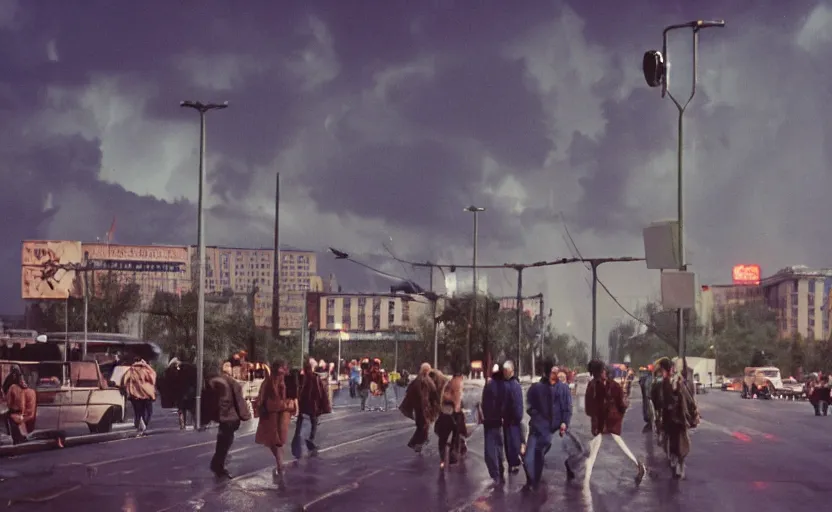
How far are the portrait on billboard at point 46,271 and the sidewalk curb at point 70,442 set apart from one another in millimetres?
55920

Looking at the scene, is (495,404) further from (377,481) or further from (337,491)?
(337,491)

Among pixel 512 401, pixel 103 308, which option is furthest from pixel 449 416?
pixel 103 308

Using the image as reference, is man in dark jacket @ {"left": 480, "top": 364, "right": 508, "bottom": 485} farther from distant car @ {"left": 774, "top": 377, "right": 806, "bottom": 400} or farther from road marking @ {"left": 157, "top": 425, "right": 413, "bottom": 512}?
distant car @ {"left": 774, "top": 377, "right": 806, "bottom": 400}

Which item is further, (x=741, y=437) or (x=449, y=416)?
(x=741, y=437)

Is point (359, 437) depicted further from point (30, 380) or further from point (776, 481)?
point (776, 481)

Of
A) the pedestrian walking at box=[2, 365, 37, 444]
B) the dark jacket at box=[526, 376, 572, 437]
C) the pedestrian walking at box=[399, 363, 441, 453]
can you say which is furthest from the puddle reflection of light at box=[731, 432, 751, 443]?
the pedestrian walking at box=[2, 365, 37, 444]

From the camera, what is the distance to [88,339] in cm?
6500

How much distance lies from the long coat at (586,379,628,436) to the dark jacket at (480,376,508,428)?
115 cm

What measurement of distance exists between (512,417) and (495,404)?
12.6 inches

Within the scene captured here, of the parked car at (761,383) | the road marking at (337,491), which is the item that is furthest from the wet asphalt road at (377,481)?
the parked car at (761,383)

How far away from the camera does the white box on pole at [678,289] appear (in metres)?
25.6

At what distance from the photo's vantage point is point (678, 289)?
2578 centimetres

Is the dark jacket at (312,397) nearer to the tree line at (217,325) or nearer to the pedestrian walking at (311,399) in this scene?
the pedestrian walking at (311,399)

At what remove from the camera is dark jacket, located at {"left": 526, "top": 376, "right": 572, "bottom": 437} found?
16.4 metres
